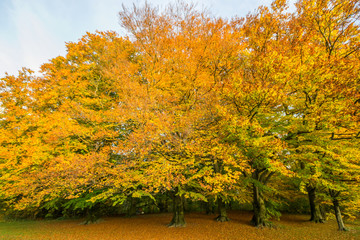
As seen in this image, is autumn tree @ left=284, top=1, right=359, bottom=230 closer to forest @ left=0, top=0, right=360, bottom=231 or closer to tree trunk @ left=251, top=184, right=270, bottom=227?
forest @ left=0, top=0, right=360, bottom=231

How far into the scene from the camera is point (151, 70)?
1065 centimetres

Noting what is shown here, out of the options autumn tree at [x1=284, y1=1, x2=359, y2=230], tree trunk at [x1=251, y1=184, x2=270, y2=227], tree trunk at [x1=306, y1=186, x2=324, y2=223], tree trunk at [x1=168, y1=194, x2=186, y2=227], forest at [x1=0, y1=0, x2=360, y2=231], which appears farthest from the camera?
tree trunk at [x1=306, y1=186, x2=324, y2=223]

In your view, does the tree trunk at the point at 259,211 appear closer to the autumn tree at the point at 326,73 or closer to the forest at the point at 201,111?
the forest at the point at 201,111

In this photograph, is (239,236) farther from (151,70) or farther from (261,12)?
(261,12)

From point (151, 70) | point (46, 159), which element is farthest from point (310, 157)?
point (46, 159)

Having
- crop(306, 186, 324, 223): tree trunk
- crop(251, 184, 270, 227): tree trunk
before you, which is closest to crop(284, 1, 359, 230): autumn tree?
crop(251, 184, 270, 227): tree trunk

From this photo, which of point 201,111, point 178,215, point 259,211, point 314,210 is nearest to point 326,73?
point 201,111

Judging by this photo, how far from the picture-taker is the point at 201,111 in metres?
9.23

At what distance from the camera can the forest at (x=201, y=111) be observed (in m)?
7.34

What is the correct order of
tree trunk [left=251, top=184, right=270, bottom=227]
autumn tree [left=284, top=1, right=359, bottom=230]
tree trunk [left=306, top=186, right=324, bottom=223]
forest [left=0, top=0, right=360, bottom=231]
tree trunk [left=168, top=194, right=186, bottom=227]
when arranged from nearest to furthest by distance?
autumn tree [left=284, top=1, right=359, bottom=230] < forest [left=0, top=0, right=360, bottom=231] < tree trunk [left=251, top=184, right=270, bottom=227] < tree trunk [left=168, top=194, right=186, bottom=227] < tree trunk [left=306, top=186, right=324, bottom=223]

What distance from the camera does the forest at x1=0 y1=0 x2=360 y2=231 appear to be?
734 centimetres

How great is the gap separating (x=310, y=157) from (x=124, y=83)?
11095mm

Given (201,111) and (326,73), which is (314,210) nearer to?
(326,73)

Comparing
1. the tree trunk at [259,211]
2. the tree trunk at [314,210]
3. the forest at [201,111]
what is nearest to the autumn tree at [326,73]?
the forest at [201,111]
